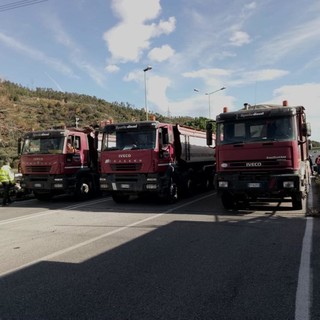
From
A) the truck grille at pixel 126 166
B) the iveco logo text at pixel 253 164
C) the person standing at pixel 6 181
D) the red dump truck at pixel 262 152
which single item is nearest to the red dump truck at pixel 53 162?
the person standing at pixel 6 181

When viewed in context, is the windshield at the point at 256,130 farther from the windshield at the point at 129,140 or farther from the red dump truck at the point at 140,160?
the windshield at the point at 129,140

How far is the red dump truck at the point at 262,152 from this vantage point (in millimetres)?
10234

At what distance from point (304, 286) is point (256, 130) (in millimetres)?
6315

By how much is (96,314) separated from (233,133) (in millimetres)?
7684

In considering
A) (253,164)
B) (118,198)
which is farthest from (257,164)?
(118,198)

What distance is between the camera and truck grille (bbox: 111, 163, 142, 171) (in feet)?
41.8

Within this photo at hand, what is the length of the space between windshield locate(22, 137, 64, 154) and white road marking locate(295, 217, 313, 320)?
9705 millimetres

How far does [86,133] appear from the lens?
1596 cm

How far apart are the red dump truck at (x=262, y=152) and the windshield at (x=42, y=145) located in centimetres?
623

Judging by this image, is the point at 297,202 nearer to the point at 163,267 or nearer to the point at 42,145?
the point at 163,267

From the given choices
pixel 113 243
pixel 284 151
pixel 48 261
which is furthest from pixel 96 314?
pixel 284 151

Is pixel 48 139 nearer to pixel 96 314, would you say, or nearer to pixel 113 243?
pixel 113 243

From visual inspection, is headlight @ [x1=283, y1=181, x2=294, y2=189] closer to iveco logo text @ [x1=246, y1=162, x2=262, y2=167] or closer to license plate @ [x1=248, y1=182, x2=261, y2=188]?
license plate @ [x1=248, y1=182, x2=261, y2=188]

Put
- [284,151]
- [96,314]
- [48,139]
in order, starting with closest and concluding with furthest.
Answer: [96,314] → [284,151] → [48,139]
